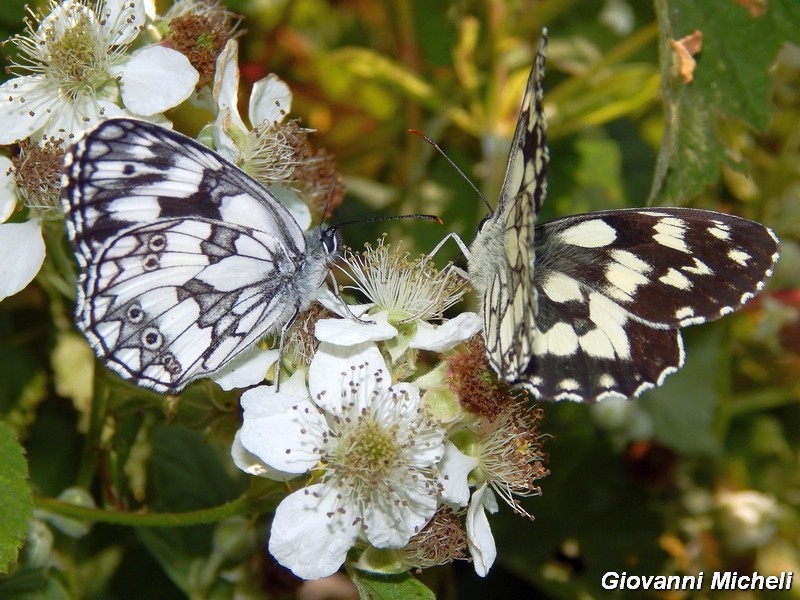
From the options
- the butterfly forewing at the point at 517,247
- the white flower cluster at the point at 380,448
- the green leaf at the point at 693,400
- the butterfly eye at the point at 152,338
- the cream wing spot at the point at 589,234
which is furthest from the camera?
the green leaf at the point at 693,400

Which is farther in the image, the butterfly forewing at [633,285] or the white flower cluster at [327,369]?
the butterfly forewing at [633,285]

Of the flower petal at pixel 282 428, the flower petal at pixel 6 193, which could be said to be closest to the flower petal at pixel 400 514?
the flower petal at pixel 282 428

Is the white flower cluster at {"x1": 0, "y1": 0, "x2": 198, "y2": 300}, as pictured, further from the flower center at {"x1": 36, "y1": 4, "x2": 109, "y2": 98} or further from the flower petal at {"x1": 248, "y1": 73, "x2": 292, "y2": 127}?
the flower petal at {"x1": 248, "y1": 73, "x2": 292, "y2": 127}

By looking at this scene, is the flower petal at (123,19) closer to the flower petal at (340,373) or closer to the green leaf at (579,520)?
the flower petal at (340,373)

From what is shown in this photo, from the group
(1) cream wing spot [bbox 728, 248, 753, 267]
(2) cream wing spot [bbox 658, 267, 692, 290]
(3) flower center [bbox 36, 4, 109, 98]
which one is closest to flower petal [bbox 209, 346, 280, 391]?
(3) flower center [bbox 36, 4, 109, 98]

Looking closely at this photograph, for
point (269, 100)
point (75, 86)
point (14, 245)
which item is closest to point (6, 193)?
point (14, 245)

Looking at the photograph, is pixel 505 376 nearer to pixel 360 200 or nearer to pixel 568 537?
pixel 568 537
